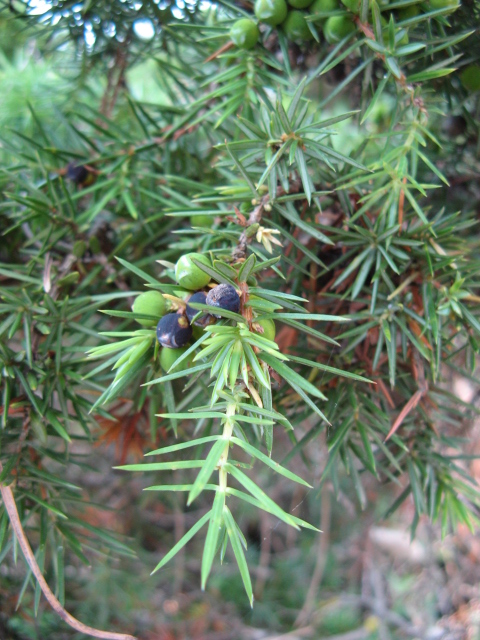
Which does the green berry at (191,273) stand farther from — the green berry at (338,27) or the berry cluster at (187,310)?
the green berry at (338,27)

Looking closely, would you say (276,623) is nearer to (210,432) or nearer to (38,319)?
(210,432)

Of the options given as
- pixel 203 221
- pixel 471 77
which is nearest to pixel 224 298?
pixel 203 221

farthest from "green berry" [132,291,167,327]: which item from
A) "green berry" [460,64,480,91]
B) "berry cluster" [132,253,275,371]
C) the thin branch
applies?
"green berry" [460,64,480,91]

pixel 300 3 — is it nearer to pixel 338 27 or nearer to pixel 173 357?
pixel 338 27

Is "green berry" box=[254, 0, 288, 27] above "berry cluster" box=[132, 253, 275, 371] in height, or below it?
above

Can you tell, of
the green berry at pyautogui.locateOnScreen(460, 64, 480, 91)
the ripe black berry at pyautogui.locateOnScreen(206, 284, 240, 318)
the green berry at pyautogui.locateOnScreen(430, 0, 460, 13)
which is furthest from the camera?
the green berry at pyautogui.locateOnScreen(460, 64, 480, 91)

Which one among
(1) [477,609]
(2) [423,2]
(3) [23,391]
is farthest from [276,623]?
(2) [423,2]

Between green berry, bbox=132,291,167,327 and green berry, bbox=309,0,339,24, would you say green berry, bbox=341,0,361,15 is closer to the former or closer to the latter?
green berry, bbox=309,0,339,24

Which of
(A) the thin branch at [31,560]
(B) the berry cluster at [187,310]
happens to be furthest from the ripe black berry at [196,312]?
(A) the thin branch at [31,560]
